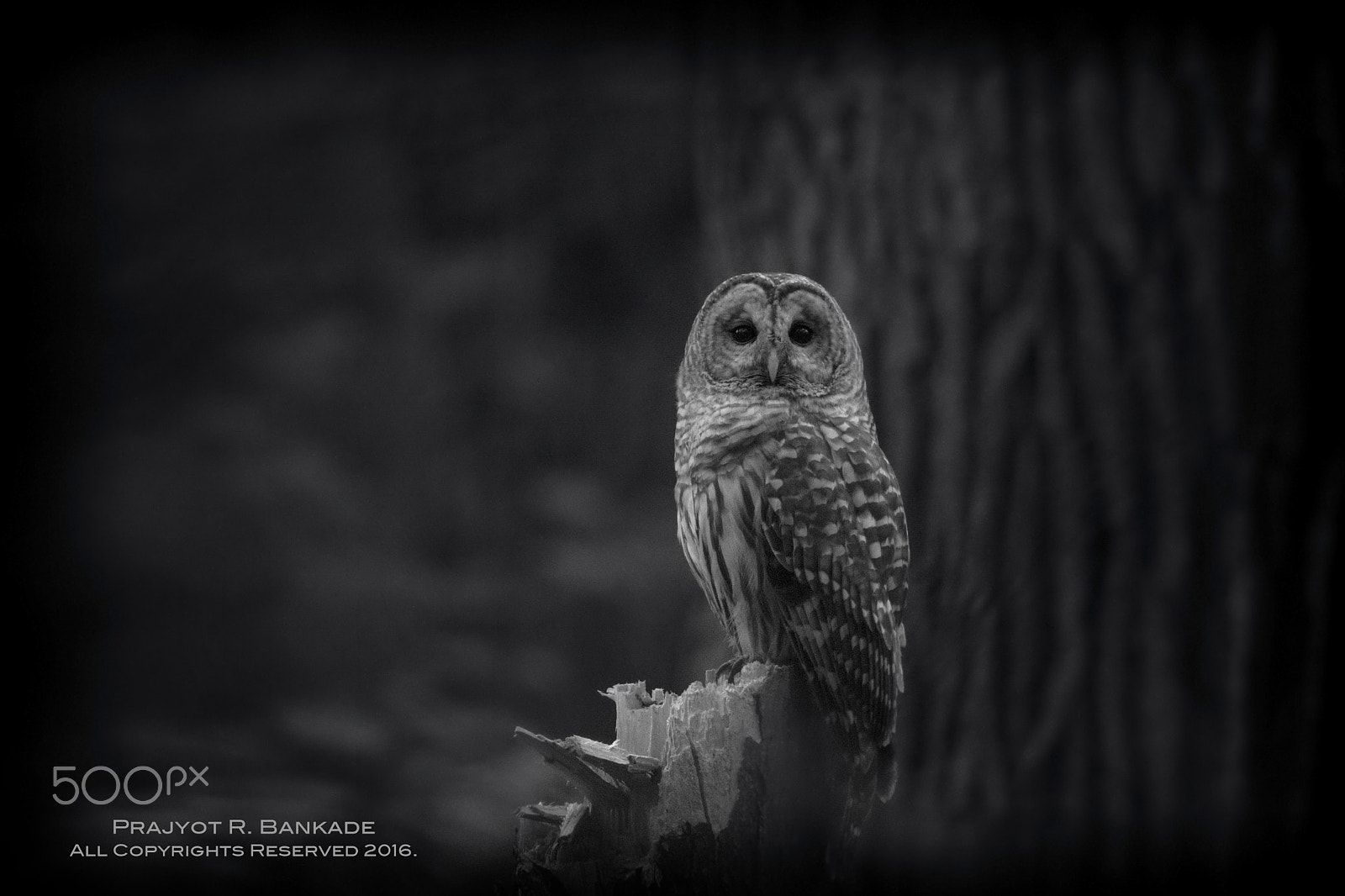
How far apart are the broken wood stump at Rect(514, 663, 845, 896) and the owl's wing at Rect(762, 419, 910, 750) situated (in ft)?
0.53

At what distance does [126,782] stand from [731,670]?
1.07 metres

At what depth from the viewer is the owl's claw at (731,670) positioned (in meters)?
1.58

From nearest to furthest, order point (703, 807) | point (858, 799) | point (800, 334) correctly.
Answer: point (703, 807)
point (858, 799)
point (800, 334)

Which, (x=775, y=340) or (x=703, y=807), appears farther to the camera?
(x=775, y=340)

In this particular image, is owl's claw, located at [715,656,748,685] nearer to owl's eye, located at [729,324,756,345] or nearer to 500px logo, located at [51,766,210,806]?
owl's eye, located at [729,324,756,345]

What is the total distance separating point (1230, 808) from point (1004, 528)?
532 millimetres

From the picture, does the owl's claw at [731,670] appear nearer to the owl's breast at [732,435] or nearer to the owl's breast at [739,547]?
the owl's breast at [739,547]

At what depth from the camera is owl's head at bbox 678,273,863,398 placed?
1.55 m

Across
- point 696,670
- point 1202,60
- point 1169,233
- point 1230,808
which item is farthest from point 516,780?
point 1202,60

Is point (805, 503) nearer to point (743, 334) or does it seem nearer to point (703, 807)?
point (743, 334)

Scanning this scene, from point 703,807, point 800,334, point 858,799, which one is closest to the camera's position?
point 703,807

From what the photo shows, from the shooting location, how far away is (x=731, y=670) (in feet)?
5.26

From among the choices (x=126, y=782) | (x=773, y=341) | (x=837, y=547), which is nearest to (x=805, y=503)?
(x=837, y=547)

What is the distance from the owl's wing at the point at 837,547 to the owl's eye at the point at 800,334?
0.14 metres
